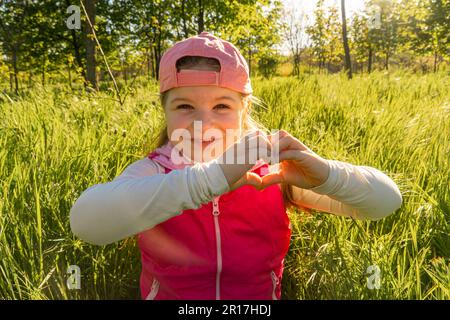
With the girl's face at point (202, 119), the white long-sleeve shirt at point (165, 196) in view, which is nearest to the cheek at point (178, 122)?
the girl's face at point (202, 119)

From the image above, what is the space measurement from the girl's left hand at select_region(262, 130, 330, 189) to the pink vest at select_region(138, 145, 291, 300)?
19cm

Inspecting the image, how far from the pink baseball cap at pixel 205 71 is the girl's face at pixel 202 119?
0.02 m

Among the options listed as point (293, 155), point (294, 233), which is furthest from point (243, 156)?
point (294, 233)

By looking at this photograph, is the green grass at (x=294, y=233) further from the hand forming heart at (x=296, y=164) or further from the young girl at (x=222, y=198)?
the hand forming heart at (x=296, y=164)

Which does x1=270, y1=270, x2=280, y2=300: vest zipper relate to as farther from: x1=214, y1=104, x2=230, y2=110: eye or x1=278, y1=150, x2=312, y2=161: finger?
x1=214, y1=104, x2=230, y2=110: eye

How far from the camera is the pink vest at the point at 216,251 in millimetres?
1115

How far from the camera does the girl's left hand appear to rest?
0.92m

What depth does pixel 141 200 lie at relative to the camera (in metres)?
0.86

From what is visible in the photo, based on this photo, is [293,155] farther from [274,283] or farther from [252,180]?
[274,283]

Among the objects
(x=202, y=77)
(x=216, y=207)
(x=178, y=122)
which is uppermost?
(x=202, y=77)

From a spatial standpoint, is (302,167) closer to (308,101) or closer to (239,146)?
(239,146)

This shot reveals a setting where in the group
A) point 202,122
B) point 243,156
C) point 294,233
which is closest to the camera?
point 243,156

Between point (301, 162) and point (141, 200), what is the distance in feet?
1.40
